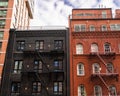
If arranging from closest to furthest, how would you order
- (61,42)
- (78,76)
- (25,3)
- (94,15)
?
(78,76) < (61,42) < (94,15) < (25,3)

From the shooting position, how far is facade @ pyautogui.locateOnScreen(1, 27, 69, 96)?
32.0 meters

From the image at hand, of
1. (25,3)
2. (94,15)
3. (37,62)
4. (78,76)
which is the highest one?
(25,3)

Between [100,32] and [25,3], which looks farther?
[25,3]

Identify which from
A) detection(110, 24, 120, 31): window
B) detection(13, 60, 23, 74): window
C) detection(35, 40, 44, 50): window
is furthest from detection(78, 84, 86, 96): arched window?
detection(110, 24, 120, 31): window

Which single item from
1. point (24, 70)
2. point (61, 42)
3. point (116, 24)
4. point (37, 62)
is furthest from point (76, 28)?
point (24, 70)

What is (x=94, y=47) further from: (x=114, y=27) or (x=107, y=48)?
(x=114, y=27)

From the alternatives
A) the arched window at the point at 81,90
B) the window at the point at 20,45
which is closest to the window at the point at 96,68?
the arched window at the point at 81,90

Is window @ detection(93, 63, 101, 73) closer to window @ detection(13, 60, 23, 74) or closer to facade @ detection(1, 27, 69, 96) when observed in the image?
facade @ detection(1, 27, 69, 96)

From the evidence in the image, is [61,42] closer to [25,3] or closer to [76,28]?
[76,28]

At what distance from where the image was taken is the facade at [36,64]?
32.0 meters

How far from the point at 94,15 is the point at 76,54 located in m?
10.6

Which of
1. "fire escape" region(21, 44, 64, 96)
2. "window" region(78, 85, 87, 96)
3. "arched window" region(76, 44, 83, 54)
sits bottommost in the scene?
"window" region(78, 85, 87, 96)

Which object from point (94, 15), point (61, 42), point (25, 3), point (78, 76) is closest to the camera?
point (78, 76)

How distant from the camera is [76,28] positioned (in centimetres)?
3756
